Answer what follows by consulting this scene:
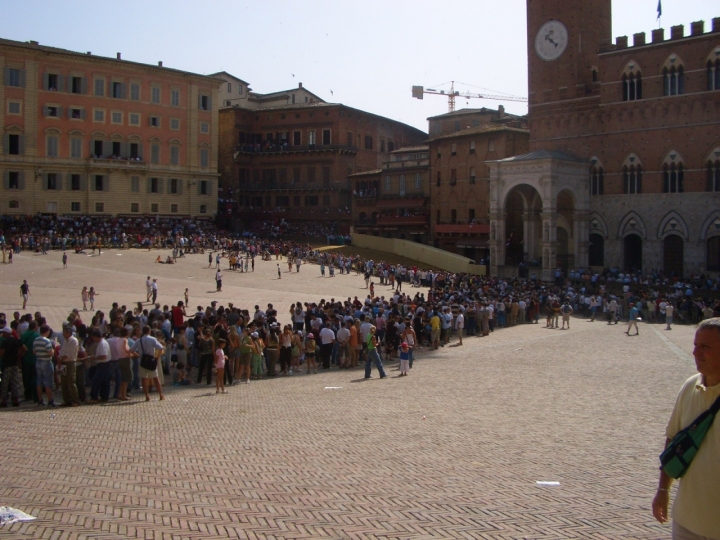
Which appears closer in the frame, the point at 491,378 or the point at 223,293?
the point at 491,378

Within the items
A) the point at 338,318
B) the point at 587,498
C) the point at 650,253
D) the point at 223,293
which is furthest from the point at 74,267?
the point at 587,498

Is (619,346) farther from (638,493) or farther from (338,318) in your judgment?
(638,493)

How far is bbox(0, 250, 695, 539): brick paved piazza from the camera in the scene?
7.35 meters

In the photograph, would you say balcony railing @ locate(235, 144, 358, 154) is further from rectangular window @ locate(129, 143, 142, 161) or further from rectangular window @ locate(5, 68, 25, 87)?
rectangular window @ locate(5, 68, 25, 87)

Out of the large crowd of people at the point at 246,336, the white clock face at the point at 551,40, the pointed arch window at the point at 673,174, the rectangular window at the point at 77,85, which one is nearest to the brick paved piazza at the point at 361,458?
the large crowd of people at the point at 246,336

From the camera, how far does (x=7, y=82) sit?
56438mm

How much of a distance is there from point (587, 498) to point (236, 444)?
5205 millimetres

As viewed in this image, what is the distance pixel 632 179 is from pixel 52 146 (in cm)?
4570

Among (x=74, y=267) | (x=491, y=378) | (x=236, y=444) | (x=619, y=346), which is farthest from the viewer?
(x=74, y=267)

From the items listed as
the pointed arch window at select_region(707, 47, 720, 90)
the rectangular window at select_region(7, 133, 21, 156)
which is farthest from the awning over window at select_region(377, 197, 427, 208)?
the rectangular window at select_region(7, 133, 21, 156)

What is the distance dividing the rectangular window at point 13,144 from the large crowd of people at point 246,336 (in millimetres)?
32086

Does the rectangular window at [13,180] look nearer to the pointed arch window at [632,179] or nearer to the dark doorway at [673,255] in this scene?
the pointed arch window at [632,179]

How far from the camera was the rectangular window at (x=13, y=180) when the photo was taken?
56.7 m

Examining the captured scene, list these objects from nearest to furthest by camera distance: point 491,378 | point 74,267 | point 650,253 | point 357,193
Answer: point 491,378, point 74,267, point 650,253, point 357,193
